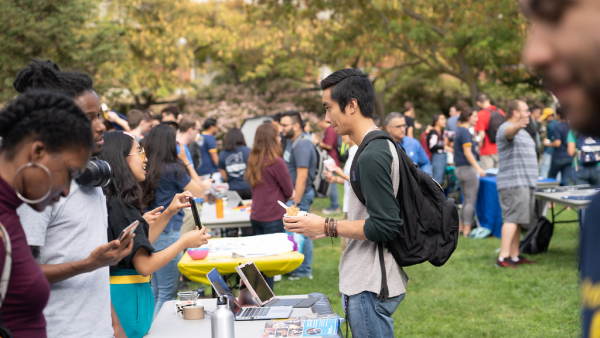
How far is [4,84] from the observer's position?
12641 mm

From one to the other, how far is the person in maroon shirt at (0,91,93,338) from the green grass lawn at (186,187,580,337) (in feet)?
12.9

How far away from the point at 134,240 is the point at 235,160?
194 inches

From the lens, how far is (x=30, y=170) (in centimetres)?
135

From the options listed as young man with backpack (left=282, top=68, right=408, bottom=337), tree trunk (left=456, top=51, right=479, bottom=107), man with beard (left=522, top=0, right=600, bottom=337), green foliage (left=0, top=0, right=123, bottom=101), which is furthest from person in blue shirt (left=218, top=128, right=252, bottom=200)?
tree trunk (left=456, top=51, right=479, bottom=107)

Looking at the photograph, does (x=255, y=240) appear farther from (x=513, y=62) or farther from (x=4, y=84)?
(x=513, y=62)

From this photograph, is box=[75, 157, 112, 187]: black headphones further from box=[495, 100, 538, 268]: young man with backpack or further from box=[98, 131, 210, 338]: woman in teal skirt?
box=[495, 100, 538, 268]: young man with backpack

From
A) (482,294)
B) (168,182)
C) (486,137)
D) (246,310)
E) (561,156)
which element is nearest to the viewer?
(246,310)

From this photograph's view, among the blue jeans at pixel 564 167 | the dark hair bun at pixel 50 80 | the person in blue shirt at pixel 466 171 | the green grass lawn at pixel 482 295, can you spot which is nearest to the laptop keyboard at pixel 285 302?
the green grass lawn at pixel 482 295

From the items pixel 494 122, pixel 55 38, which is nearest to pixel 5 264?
pixel 494 122

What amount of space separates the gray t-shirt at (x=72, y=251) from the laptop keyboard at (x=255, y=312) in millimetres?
1275

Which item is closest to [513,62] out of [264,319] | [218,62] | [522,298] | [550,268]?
[218,62]

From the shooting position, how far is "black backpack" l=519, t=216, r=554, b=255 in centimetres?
736

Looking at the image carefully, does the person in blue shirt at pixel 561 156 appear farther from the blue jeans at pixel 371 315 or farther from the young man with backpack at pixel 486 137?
the blue jeans at pixel 371 315

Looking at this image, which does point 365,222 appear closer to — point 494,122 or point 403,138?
point 403,138
